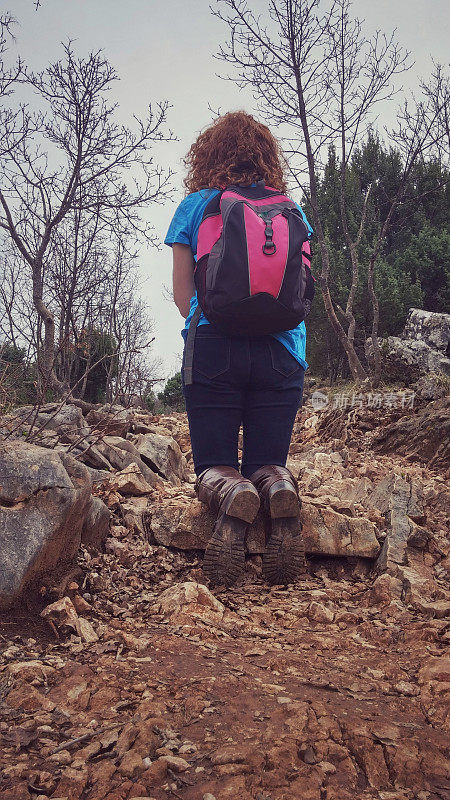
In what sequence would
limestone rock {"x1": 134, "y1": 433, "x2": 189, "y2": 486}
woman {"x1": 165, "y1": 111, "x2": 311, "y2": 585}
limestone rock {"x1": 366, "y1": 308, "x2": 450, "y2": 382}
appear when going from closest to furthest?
woman {"x1": 165, "y1": 111, "x2": 311, "y2": 585}
limestone rock {"x1": 134, "y1": 433, "x2": 189, "y2": 486}
limestone rock {"x1": 366, "y1": 308, "x2": 450, "y2": 382}

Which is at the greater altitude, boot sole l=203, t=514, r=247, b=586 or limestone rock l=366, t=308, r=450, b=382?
limestone rock l=366, t=308, r=450, b=382

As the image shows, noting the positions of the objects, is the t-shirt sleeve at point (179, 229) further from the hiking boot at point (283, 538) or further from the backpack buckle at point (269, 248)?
the hiking boot at point (283, 538)

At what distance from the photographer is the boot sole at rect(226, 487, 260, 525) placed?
2736 millimetres

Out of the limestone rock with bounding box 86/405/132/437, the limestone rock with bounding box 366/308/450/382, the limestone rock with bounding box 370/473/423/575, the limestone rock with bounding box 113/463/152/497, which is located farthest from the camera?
the limestone rock with bounding box 366/308/450/382

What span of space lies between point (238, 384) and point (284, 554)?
89cm

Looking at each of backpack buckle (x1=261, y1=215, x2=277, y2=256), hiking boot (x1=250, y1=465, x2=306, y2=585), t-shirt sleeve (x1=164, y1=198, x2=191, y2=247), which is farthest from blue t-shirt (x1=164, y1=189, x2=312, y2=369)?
hiking boot (x1=250, y1=465, x2=306, y2=585)

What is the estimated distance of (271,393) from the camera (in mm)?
3164

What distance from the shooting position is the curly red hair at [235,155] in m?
3.19

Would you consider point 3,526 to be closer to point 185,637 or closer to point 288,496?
point 185,637

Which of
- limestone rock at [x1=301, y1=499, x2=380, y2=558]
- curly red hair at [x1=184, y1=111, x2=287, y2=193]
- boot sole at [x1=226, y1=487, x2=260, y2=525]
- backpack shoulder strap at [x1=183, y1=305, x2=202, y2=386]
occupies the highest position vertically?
curly red hair at [x1=184, y1=111, x2=287, y2=193]

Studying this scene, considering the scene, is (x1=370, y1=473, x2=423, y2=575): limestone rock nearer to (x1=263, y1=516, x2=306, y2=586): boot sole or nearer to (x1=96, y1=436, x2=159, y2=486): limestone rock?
(x1=263, y1=516, x2=306, y2=586): boot sole

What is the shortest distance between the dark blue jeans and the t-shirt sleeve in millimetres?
523

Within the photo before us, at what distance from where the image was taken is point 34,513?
2.42 meters

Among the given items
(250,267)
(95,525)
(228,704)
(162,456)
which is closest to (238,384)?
(250,267)
